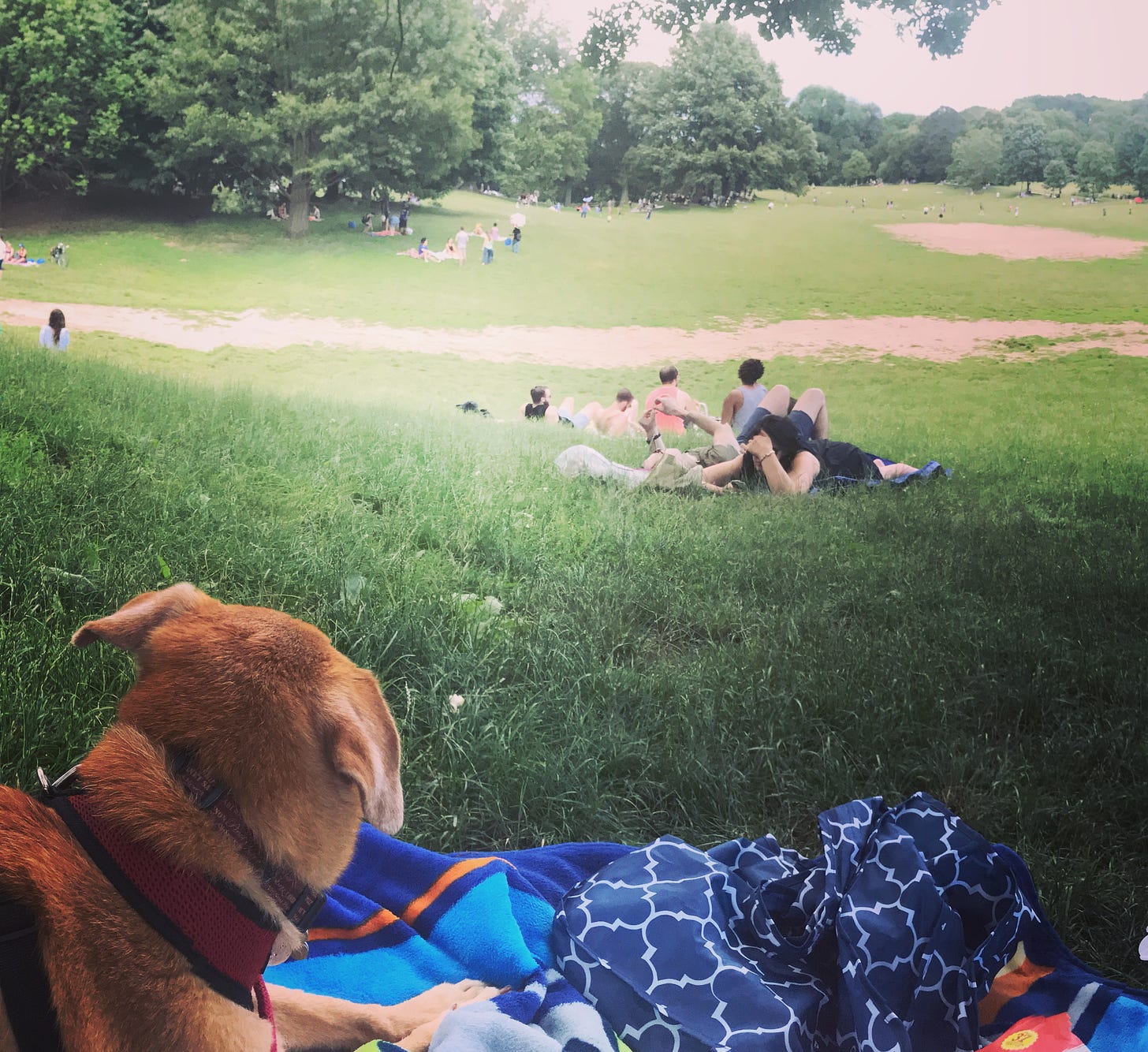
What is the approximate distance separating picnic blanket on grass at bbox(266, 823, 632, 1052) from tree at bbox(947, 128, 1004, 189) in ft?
14.6

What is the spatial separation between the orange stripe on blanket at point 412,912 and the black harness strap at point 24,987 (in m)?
0.91

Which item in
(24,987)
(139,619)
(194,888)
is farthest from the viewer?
(139,619)

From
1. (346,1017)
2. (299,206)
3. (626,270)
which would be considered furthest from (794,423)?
(346,1017)

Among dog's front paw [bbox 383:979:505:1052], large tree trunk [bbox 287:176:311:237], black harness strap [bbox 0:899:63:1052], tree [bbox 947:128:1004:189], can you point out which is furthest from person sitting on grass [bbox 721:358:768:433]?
black harness strap [bbox 0:899:63:1052]

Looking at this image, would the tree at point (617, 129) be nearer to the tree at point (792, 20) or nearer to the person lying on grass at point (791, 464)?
the tree at point (792, 20)

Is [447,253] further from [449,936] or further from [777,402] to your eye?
[449,936]

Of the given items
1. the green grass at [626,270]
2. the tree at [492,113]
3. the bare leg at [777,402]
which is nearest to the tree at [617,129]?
the green grass at [626,270]

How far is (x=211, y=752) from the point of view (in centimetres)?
126

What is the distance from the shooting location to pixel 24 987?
1082mm

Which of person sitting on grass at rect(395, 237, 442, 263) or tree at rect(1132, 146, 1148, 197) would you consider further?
person sitting on grass at rect(395, 237, 442, 263)

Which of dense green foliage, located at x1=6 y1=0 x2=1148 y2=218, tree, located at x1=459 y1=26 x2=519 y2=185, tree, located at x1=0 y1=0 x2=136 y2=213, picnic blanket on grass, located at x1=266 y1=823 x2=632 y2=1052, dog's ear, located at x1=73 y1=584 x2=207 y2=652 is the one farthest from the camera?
tree, located at x1=459 y1=26 x2=519 y2=185

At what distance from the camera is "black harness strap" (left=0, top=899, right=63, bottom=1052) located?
107cm

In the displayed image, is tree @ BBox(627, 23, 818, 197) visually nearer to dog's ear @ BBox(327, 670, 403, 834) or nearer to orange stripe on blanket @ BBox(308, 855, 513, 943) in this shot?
orange stripe on blanket @ BBox(308, 855, 513, 943)

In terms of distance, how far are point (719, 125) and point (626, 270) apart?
0.96 m
